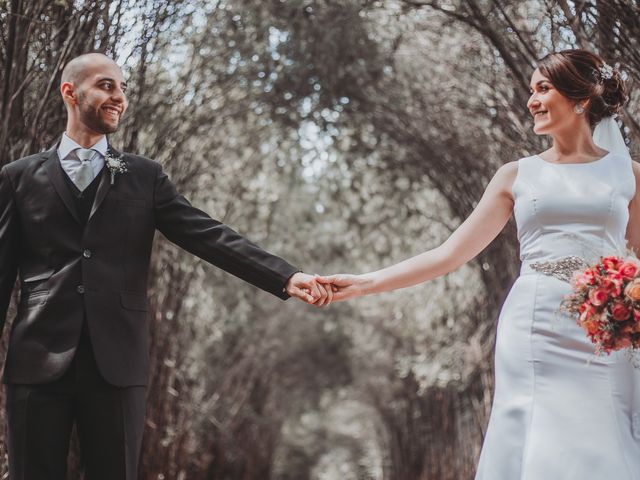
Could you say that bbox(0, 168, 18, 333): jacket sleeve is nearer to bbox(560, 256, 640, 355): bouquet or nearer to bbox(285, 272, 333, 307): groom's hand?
bbox(285, 272, 333, 307): groom's hand

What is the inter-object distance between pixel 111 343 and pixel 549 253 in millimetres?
1453

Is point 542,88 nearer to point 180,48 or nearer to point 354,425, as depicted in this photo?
point 180,48

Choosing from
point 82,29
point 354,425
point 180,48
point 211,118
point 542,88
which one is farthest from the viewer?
point 354,425

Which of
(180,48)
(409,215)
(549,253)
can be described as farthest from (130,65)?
(409,215)

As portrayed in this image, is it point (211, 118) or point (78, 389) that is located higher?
point (211, 118)

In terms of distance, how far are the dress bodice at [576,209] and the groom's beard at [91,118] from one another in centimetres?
144

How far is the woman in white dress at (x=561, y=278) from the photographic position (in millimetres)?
2674

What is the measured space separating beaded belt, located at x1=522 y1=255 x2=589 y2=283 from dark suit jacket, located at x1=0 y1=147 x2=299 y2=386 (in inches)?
52.6

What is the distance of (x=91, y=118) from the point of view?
2.99m

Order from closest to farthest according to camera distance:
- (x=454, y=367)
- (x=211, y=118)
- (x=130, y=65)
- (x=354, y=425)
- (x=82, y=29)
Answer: (x=82, y=29) < (x=130, y=65) < (x=211, y=118) < (x=454, y=367) < (x=354, y=425)

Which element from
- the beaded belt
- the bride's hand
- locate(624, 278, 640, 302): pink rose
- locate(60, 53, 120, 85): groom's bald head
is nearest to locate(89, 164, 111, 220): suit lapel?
locate(60, 53, 120, 85): groom's bald head

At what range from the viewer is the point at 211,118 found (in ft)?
20.5

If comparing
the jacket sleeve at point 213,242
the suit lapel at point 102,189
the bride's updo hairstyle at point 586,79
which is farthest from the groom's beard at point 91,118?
the bride's updo hairstyle at point 586,79

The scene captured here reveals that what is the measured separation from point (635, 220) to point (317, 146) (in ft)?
15.0
